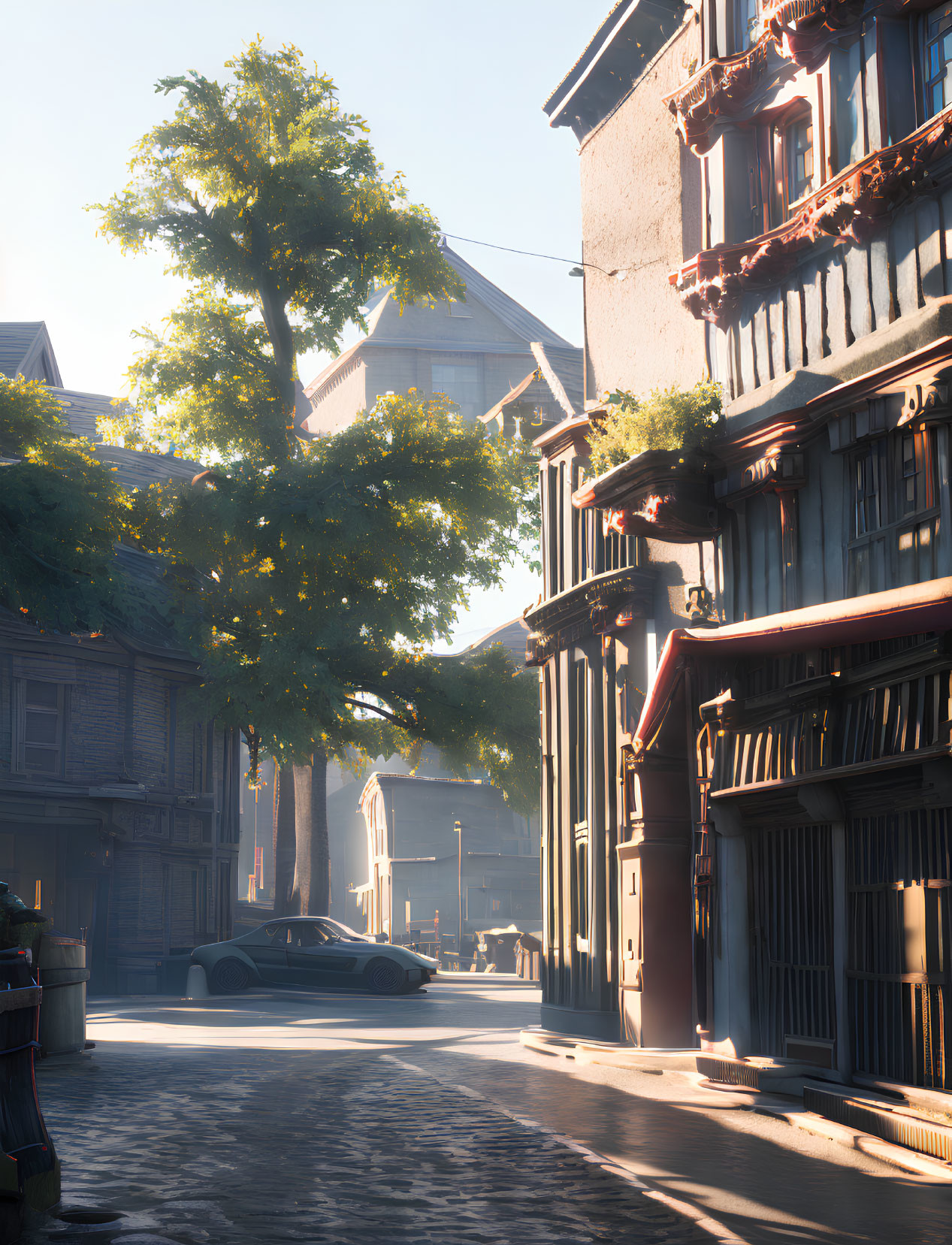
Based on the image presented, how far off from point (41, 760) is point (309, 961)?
773cm

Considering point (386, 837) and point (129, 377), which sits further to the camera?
point (386, 837)

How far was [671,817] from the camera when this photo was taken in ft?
48.1

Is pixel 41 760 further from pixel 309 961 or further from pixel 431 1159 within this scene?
pixel 431 1159

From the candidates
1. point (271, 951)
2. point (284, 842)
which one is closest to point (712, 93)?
point (271, 951)

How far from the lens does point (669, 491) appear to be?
1369 centimetres

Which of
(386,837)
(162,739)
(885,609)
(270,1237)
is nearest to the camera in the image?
(270,1237)

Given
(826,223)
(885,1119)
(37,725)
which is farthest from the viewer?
(37,725)

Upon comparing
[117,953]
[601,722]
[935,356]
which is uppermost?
[935,356]

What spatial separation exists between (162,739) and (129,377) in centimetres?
810

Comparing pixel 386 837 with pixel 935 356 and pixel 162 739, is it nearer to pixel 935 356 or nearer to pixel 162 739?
pixel 162 739

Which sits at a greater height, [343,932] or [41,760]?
[41,760]

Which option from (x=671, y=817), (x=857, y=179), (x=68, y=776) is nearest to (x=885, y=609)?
(x=857, y=179)

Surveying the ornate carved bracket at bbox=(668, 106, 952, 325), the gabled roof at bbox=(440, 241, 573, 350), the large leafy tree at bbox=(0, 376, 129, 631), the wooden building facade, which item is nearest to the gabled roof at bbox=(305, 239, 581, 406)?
the gabled roof at bbox=(440, 241, 573, 350)

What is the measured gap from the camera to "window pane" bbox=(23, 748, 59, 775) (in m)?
28.9
